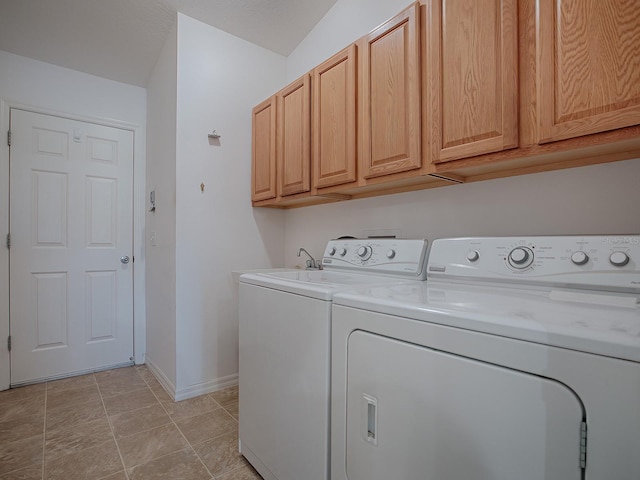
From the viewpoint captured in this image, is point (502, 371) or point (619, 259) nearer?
point (502, 371)

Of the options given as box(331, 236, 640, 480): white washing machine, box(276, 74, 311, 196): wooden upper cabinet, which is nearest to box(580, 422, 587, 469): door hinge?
box(331, 236, 640, 480): white washing machine

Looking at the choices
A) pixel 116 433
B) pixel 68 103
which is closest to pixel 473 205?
pixel 116 433

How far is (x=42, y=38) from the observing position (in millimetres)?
2309

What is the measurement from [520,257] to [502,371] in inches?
23.3

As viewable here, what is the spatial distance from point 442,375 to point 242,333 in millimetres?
1052

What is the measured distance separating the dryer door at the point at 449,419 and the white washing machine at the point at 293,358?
15 centimetres

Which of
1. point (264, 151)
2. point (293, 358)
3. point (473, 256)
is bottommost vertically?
point (293, 358)

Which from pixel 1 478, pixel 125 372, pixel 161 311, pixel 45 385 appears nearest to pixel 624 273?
pixel 1 478

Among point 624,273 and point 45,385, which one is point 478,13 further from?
point 45,385

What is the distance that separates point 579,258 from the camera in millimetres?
964

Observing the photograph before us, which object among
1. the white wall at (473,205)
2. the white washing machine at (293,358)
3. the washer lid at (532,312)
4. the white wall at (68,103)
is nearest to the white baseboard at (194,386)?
the white wall at (68,103)

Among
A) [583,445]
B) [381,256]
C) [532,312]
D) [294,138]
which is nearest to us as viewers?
[583,445]

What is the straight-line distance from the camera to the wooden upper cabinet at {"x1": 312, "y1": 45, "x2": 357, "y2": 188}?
1.70m

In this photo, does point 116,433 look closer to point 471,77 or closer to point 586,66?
point 471,77
